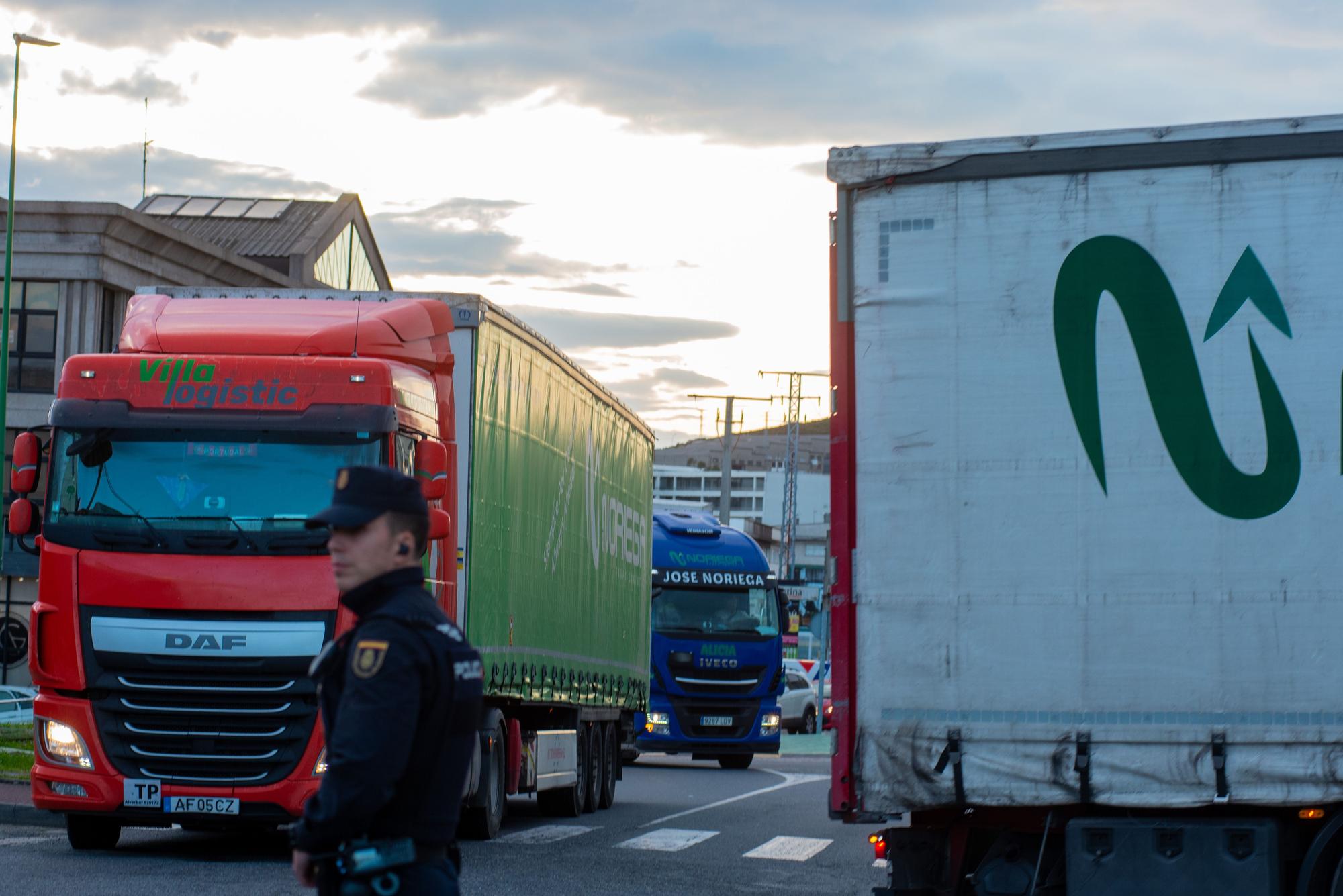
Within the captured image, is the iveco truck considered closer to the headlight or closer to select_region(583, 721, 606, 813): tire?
the headlight

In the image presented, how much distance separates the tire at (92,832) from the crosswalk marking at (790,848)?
4.67 m

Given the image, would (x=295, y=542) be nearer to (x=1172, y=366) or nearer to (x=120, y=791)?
(x=120, y=791)

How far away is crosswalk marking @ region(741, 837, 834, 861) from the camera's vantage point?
15.1 metres

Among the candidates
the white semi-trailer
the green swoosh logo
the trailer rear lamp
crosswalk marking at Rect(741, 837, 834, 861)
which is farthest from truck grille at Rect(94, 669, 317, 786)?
the green swoosh logo

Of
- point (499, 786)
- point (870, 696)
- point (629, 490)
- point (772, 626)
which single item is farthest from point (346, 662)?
point (772, 626)

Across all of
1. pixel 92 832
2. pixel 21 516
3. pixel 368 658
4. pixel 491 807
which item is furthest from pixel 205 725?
pixel 368 658

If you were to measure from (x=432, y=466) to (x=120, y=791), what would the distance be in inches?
112

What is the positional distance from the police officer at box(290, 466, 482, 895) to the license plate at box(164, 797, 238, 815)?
817 cm

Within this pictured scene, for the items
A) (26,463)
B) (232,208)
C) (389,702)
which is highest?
(232,208)

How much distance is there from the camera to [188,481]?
12367 millimetres

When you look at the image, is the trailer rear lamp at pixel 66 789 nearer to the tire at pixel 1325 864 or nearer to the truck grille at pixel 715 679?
the tire at pixel 1325 864

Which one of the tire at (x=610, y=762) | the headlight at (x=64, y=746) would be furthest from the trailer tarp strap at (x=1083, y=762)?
the tire at (x=610, y=762)

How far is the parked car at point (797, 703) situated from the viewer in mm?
48062

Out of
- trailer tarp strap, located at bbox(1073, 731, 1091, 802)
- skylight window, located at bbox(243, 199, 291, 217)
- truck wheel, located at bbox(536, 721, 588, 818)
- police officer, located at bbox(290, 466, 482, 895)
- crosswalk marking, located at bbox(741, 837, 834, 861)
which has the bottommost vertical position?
crosswalk marking, located at bbox(741, 837, 834, 861)
